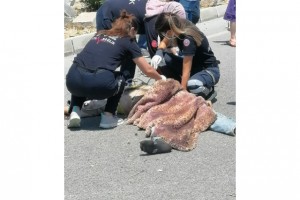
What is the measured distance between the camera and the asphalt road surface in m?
3.84

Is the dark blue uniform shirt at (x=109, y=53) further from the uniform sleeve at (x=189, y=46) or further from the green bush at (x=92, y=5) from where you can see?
the green bush at (x=92, y=5)

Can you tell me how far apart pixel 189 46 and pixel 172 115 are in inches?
34.2

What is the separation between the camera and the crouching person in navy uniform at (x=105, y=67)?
17.2 ft

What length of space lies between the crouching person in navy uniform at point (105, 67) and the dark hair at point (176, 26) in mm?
346

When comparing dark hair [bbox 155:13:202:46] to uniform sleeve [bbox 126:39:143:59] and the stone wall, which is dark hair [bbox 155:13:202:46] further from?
the stone wall

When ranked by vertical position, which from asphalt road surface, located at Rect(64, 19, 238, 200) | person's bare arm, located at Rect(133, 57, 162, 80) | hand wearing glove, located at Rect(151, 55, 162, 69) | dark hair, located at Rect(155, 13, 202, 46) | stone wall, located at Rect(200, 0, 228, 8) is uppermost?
dark hair, located at Rect(155, 13, 202, 46)

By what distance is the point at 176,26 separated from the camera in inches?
223

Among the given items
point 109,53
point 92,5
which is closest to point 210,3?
point 92,5

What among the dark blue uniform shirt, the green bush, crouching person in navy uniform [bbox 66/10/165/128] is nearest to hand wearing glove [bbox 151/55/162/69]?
crouching person in navy uniform [bbox 66/10/165/128]

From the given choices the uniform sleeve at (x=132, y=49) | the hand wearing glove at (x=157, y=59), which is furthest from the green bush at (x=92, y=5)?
the uniform sleeve at (x=132, y=49)

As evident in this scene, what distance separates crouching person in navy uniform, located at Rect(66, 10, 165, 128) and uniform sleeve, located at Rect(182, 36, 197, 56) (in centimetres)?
43

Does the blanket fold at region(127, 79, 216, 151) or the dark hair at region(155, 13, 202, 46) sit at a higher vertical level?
the dark hair at region(155, 13, 202, 46)
